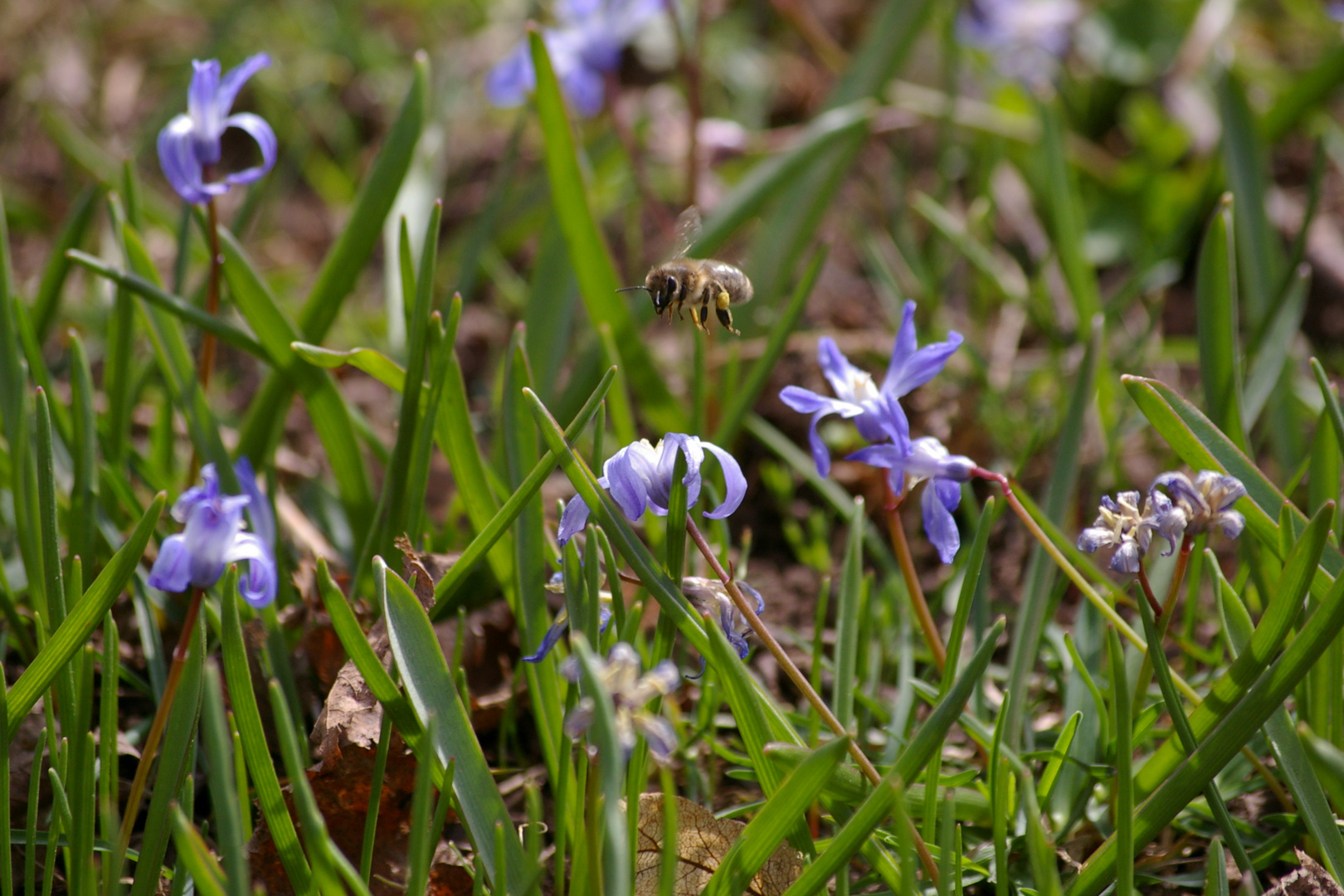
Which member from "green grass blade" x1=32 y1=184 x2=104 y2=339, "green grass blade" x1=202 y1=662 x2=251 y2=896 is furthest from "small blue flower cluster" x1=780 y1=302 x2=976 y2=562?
"green grass blade" x1=32 y1=184 x2=104 y2=339

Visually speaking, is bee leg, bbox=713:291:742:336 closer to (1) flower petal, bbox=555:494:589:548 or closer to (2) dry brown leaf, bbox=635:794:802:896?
(1) flower petal, bbox=555:494:589:548

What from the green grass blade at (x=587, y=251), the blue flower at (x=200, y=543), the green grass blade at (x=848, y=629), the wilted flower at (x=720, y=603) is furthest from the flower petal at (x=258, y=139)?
the green grass blade at (x=848, y=629)

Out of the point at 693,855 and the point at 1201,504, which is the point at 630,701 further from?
the point at 1201,504

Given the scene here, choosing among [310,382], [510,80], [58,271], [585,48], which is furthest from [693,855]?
[585,48]

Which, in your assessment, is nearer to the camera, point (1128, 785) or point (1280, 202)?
point (1128, 785)

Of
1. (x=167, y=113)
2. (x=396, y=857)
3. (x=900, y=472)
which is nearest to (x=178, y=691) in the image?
(x=396, y=857)

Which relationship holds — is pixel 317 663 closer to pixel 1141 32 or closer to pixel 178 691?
pixel 178 691

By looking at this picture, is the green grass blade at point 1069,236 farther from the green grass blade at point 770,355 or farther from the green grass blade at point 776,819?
the green grass blade at point 776,819

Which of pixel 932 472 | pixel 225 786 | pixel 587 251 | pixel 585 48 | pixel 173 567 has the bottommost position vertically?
pixel 225 786
